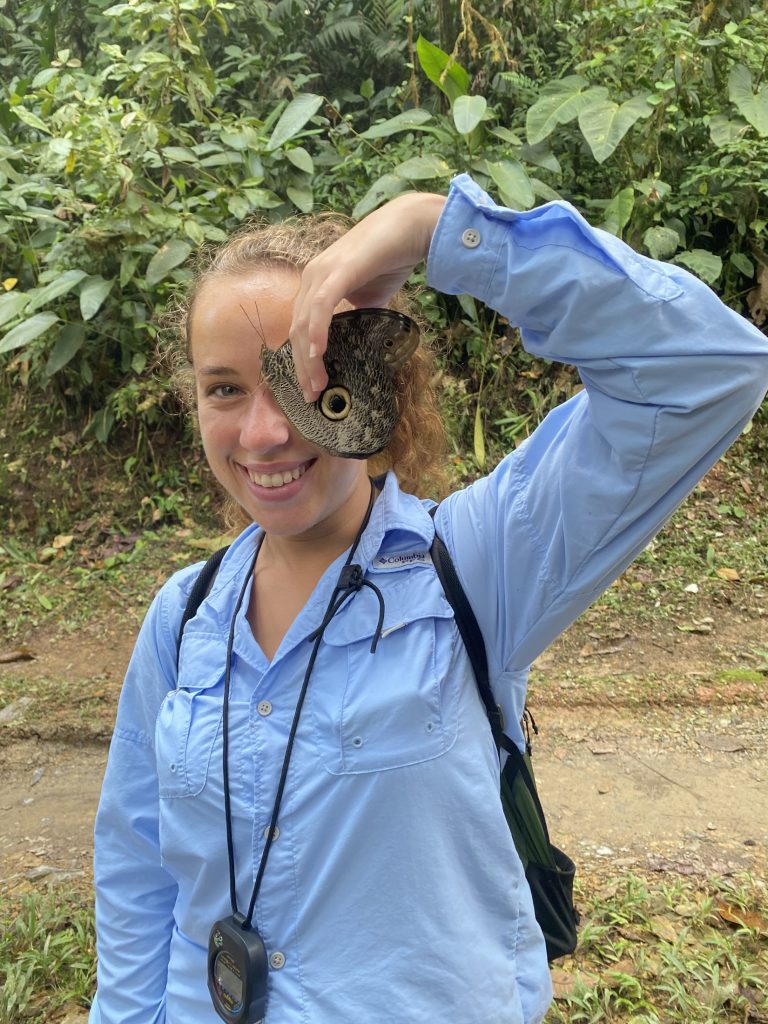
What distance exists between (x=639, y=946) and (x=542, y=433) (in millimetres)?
1966

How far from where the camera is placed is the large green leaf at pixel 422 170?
4.75 metres

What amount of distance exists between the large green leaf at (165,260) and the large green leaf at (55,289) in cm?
46

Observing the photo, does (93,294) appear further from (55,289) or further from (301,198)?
(301,198)

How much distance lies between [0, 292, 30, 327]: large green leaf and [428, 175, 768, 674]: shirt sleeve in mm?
4678

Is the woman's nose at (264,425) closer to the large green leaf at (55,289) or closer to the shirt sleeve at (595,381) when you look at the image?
the shirt sleeve at (595,381)

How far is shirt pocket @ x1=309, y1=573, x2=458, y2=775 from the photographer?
123 cm

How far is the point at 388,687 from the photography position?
4.09ft

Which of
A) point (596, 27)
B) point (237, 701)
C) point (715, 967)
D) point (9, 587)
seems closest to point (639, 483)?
point (237, 701)

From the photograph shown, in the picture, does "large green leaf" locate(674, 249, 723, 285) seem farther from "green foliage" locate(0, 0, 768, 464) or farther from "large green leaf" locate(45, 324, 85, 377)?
"large green leaf" locate(45, 324, 85, 377)

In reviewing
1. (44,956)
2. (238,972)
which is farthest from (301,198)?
(238,972)

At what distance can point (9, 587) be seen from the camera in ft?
17.4

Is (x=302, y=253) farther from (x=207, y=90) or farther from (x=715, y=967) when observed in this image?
(x=207, y=90)

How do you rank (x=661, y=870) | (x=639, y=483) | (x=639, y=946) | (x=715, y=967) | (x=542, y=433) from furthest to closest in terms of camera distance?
(x=661, y=870)
(x=639, y=946)
(x=715, y=967)
(x=542, y=433)
(x=639, y=483)

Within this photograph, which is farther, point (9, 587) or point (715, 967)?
point (9, 587)
